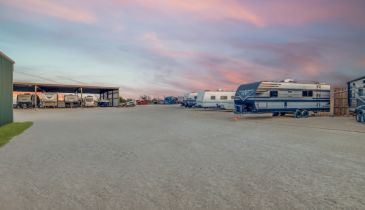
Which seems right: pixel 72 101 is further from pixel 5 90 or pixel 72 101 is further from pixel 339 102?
pixel 339 102

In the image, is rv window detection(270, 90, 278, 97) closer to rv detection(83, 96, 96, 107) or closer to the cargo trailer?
rv detection(83, 96, 96, 107)

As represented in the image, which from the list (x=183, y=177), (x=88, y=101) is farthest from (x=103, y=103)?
(x=183, y=177)

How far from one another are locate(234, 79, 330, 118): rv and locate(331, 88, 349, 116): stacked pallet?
3893 millimetres

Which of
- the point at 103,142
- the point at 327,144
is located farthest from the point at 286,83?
the point at 103,142

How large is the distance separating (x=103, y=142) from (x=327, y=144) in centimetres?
853

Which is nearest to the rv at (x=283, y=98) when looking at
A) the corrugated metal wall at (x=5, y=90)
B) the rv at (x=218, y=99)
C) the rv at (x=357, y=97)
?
the rv at (x=357, y=97)

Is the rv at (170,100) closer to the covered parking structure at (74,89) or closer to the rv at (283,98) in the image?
the covered parking structure at (74,89)

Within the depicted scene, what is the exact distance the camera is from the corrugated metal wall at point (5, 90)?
58.7 ft

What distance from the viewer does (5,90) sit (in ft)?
62.2

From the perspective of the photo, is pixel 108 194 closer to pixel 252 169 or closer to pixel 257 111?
pixel 252 169

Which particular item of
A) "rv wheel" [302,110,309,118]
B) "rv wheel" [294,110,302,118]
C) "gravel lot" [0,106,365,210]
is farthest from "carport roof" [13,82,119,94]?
"gravel lot" [0,106,365,210]

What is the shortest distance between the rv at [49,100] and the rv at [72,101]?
85.1 inches

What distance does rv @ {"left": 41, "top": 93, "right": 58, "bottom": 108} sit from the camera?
175 feet

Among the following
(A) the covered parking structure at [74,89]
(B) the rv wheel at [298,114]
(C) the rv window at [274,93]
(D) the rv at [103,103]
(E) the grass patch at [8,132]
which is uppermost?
(A) the covered parking structure at [74,89]
